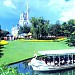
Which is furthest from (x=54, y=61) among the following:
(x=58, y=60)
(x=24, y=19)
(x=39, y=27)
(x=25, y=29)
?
(x=24, y=19)

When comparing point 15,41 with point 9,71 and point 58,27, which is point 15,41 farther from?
point 9,71

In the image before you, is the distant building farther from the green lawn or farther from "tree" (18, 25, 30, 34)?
the green lawn

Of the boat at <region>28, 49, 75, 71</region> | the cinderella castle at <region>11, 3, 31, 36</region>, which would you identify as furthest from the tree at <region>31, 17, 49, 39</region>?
the boat at <region>28, 49, 75, 71</region>

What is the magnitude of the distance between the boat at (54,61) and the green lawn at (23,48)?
65.1 inches

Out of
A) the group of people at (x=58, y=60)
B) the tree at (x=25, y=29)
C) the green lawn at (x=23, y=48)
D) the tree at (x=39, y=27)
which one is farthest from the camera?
the tree at (x=25, y=29)

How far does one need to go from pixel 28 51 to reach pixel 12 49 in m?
0.64

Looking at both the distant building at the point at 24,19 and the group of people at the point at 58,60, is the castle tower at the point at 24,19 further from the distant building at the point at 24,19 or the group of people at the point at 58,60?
the group of people at the point at 58,60

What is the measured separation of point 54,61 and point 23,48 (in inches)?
133

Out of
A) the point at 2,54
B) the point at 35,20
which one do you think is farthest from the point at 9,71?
the point at 35,20

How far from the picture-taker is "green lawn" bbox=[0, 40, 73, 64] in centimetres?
1233

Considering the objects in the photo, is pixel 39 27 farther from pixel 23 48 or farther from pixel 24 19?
pixel 24 19

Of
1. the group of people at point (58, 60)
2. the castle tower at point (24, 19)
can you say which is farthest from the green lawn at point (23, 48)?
the group of people at point (58, 60)

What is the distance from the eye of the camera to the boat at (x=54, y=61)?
951 cm

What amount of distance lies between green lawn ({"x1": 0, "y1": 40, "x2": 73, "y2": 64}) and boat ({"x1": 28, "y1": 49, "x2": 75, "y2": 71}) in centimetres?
165
